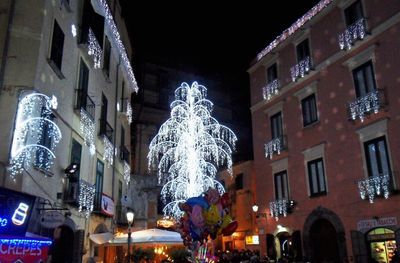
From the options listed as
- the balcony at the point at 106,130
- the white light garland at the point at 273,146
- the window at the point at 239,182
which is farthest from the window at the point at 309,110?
the window at the point at 239,182

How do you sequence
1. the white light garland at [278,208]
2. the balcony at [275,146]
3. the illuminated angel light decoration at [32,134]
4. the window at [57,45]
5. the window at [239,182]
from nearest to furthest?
the illuminated angel light decoration at [32,134]
the window at [57,45]
the white light garland at [278,208]
the balcony at [275,146]
the window at [239,182]

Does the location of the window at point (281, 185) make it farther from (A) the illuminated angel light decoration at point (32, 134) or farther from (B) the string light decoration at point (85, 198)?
(A) the illuminated angel light decoration at point (32, 134)

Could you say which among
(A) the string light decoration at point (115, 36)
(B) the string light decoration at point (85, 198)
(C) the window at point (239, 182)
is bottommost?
(B) the string light decoration at point (85, 198)

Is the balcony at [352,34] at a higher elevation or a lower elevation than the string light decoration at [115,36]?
lower

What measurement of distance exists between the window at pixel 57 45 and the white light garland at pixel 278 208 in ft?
46.7

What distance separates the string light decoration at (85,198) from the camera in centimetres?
1535

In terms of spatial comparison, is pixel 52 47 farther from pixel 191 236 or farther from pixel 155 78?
pixel 155 78

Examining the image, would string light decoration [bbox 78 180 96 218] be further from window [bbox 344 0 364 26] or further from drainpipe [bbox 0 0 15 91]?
window [bbox 344 0 364 26]

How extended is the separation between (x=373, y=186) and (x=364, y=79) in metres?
4.96

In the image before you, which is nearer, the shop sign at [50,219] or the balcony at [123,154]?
the shop sign at [50,219]

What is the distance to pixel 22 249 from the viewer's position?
8453mm

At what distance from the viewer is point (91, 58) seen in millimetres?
17641

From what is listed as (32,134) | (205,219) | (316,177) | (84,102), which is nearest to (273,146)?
(316,177)

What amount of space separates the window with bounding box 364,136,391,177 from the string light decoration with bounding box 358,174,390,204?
1.04 ft
